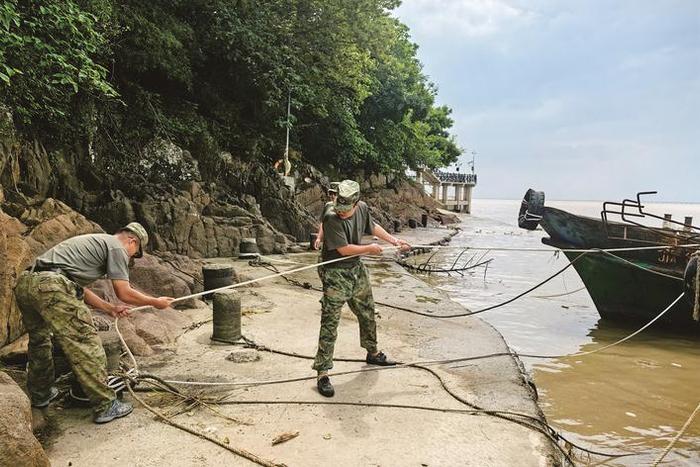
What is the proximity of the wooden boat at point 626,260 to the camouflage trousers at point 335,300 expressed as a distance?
5094 millimetres

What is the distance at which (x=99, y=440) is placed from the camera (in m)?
3.28

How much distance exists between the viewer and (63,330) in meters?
3.39

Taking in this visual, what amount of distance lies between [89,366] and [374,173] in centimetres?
2920

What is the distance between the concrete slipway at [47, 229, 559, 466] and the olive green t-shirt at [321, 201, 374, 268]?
1.23m

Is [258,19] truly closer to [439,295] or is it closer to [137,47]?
[137,47]

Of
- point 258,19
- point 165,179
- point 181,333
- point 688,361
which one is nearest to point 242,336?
point 181,333

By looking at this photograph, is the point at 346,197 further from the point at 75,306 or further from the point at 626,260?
the point at 626,260

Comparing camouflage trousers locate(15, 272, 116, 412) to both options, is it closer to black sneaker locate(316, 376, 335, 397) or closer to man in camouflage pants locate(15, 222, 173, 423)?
man in camouflage pants locate(15, 222, 173, 423)

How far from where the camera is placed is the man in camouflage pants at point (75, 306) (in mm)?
3396

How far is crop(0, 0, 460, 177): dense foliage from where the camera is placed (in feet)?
24.6

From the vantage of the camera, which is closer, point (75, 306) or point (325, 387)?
point (75, 306)

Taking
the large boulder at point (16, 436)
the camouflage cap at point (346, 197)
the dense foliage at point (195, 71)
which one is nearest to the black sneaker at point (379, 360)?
the camouflage cap at point (346, 197)

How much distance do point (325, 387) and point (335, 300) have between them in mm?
795

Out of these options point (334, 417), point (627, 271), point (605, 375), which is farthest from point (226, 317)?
point (627, 271)
